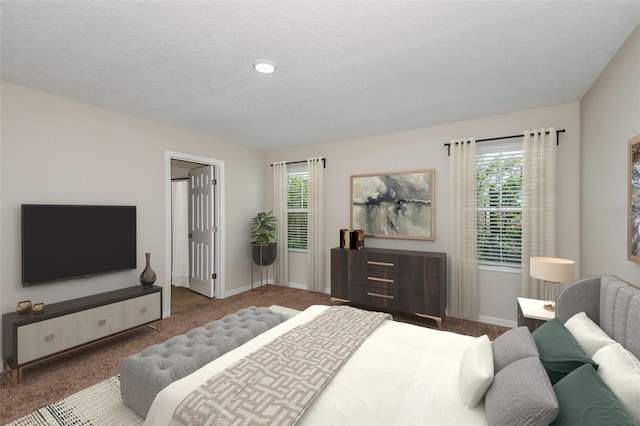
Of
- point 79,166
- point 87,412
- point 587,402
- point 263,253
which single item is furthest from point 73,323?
point 587,402

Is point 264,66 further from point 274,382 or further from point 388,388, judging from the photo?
point 388,388

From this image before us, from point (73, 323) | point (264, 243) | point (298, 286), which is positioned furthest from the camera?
point (298, 286)

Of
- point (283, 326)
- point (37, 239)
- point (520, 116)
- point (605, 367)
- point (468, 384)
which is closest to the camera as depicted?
point (605, 367)

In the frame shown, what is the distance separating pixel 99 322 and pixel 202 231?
2.20m

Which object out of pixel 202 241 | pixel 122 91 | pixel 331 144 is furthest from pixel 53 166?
pixel 331 144

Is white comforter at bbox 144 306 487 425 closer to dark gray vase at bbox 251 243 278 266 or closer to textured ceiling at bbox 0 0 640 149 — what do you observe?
textured ceiling at bbox 0 0 640 149

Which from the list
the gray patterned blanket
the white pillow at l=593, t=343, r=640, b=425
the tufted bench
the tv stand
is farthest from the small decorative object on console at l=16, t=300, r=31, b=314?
the white pillow at l=593, t=343, r=640, b=425

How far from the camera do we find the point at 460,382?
4.66 ft

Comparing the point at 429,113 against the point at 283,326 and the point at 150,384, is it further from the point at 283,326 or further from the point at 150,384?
the point at 150,384

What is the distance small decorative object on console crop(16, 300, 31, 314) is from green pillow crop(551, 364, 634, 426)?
3832mm

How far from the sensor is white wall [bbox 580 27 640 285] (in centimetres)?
192

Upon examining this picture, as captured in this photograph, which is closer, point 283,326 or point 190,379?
point 190,379

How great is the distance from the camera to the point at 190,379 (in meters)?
1.55

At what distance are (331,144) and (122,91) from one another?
3.01 m
